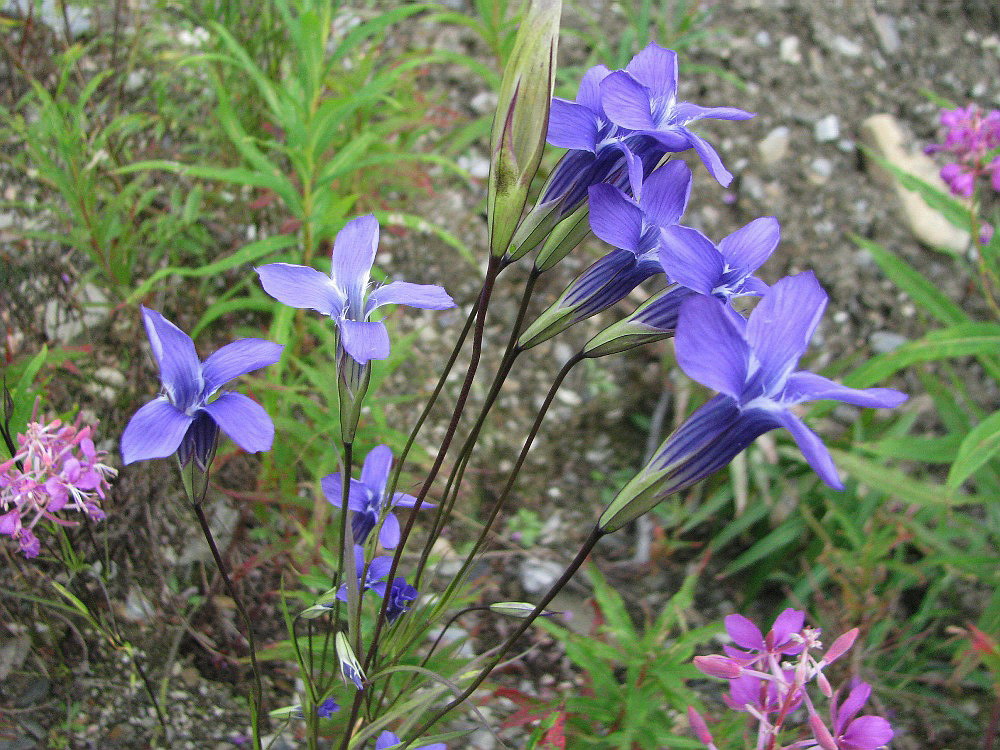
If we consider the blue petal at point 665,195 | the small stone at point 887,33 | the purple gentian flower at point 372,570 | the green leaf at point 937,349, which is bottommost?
the purple gentian flower at point 372,570

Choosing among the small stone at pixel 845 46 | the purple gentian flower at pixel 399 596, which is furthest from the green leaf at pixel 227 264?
the small stone at pixel 845 46

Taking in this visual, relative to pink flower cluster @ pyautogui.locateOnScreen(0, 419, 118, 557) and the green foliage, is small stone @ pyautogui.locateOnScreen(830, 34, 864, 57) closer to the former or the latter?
the green foliage

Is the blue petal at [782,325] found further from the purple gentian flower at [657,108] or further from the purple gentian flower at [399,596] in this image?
the purple gentian flower at [399,596]

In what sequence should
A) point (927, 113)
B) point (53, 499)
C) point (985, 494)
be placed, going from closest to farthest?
point (53, 499)
point (985, 494)
point (927, 113)

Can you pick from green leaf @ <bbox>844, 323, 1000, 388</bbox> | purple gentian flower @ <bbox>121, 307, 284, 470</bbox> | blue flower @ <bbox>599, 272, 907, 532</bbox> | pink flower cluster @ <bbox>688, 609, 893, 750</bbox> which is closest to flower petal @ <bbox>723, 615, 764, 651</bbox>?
pink flower cluster @ <bbox>688, 609, 893, 750</bbox>

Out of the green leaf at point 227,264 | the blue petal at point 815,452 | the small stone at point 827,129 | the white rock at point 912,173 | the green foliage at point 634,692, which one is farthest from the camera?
the small stone at point 827,129

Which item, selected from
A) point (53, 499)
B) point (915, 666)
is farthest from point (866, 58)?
point (53, 499)

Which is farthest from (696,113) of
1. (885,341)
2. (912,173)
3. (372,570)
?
(912,173)

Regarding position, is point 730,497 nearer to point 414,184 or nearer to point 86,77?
point 414,184
